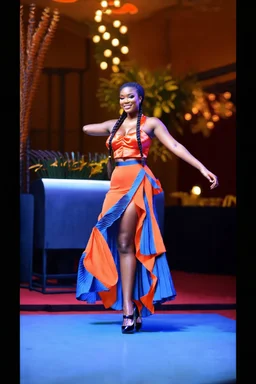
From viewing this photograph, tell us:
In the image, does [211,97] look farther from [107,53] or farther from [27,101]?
[27,101]

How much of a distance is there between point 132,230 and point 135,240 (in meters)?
0.06

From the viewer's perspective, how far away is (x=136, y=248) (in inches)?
171

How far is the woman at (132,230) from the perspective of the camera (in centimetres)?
432

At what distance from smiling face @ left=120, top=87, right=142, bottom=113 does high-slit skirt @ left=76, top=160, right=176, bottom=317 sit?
0.30m

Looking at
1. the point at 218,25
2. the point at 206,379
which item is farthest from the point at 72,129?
the point at 206,379

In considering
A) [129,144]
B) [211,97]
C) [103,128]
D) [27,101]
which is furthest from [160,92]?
[129,144]

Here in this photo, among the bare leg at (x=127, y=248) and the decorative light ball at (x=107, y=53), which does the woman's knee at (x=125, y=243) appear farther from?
the decorative light ball at (x=107, y=53)

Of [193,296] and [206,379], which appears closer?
[206,379]

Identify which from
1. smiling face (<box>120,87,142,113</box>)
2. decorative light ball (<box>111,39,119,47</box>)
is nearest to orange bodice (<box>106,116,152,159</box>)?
smiling face (<box>120,87,142,113</box>)

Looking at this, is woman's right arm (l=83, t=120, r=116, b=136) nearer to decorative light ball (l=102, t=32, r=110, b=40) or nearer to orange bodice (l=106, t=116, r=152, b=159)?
orange bodice (l=106, t=116, r=152, b=159)

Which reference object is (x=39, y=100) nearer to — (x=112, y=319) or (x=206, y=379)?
(x=112, y=319)

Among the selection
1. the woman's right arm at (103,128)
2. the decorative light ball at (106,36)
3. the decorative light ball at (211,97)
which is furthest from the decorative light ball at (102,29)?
the woman's right arm at (103,128)

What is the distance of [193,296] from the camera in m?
6.27
